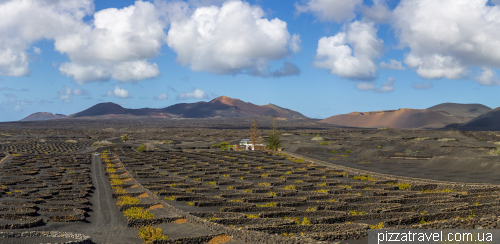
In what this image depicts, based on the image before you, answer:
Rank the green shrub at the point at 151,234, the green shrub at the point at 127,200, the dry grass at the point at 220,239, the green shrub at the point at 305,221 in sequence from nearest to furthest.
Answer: the dry grass at the point at 220,239 → the green shrub at the point at 151,234 → the green shrub at the point at 305,221 → the green shrub at the point at 127,200

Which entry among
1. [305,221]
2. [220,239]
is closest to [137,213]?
[220,239]

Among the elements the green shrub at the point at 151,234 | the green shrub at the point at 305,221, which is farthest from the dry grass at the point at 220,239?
the green shrub at the point at 305,221

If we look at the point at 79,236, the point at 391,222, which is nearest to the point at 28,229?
the point at 79,236

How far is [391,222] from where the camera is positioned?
23.7m

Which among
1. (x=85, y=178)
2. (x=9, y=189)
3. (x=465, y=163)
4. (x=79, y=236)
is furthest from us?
(x=465, y=163)

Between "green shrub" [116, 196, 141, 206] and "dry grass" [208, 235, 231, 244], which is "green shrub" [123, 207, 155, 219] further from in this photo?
"dry grass" [208, 235, 231, 244]

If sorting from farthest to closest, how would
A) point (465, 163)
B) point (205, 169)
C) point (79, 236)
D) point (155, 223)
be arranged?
point (205, 169)
point (465, 163)
point (155, 223)
point (79, 236)

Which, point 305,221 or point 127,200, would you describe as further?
point 127,200

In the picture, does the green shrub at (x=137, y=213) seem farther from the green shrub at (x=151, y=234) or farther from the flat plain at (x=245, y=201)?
the green shrub at (x=151, y=234)

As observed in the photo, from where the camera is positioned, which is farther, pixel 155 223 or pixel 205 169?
pixel 205 169

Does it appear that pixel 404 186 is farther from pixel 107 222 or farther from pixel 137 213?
pixel 107 222

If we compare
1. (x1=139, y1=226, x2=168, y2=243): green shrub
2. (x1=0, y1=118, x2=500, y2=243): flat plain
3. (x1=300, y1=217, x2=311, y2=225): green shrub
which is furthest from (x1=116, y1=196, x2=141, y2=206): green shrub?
(x1=300, y1=217, x2=311, y2=225): green shrub

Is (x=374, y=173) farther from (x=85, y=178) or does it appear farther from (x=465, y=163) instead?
(x=85, y=178)

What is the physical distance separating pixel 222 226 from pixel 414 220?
484 inches
